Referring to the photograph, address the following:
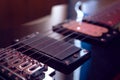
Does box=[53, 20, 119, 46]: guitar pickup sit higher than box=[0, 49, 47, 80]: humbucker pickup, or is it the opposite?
box=[53, 20, 119, 46]: guitar pickup

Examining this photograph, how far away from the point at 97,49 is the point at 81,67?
0.12 meters

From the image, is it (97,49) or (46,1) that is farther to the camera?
(46,1)

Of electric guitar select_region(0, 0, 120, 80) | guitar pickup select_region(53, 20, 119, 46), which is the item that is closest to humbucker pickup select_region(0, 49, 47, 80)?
electric guitar select_region(0, 0, 120, 80)

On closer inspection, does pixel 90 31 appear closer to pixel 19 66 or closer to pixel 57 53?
pixel 57 53

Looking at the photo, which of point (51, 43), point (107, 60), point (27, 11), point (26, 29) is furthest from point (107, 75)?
point (27, 11)

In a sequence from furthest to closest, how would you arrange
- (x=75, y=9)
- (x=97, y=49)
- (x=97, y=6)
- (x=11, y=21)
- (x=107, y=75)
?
1. (x=97, y=6)
2. (x=75, y=9)
3. (x=11, y=21)
4. (x=97, y=49)
5. (x=107, y=75)

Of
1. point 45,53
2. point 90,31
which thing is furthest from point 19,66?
point 90,31

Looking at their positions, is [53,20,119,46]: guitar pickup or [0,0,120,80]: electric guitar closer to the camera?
[0,0,120,80]: electric guitar

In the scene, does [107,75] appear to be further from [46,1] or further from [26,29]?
[46,1]

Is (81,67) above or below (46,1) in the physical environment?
below

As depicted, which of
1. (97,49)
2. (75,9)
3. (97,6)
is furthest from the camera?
Result: (97,6)

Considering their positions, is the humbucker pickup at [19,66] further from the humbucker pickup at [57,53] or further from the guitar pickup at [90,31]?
the guitar pickup at [90,31]

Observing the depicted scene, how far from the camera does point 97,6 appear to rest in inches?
41.9

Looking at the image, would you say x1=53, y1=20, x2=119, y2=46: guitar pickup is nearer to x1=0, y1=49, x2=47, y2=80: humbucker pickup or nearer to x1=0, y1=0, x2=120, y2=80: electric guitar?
x1=0, y1=0, x2=120, y2=80: electric guitar
